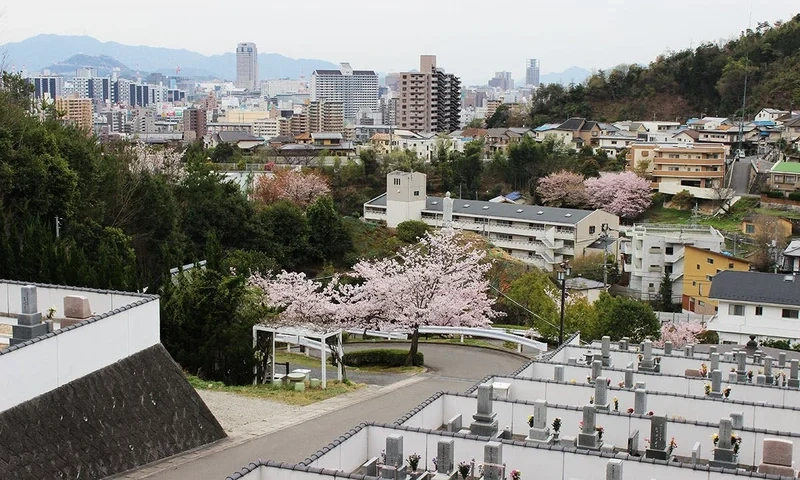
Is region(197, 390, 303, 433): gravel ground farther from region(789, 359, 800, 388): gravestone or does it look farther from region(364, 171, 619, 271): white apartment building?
region(364, 171, 619, 271): white apartment building

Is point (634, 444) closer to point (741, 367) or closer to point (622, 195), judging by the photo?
point (741, 367)

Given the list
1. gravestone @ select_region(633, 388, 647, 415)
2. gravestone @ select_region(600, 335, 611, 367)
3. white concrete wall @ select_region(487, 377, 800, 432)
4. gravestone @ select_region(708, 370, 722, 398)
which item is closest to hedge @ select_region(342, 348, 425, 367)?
gravestone @ select_region(600, 335, 611, 367)

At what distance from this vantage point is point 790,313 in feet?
92.3

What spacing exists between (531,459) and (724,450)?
2.06 metres

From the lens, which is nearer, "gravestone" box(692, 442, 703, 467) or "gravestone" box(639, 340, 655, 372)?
"gravestone" box(692, 442, 703, 467)

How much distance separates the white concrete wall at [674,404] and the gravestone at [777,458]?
1636 mm

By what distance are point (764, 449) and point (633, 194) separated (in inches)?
1776

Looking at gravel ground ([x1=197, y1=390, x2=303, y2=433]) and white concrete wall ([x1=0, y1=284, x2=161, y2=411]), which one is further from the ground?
white concrete wall ([x1=0, y1=284, x2=161, y2=411])

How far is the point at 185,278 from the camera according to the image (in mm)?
18766

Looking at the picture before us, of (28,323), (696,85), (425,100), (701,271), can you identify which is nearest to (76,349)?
(28,323)

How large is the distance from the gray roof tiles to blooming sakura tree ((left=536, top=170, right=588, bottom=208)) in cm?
2517

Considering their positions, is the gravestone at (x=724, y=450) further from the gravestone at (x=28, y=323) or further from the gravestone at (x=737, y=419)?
the gravestone at (x=28, y=323)

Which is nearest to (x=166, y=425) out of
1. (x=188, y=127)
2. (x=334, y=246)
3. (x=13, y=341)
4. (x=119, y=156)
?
(x=13, y=341)

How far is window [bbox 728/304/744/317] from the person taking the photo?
28656 millimetres
